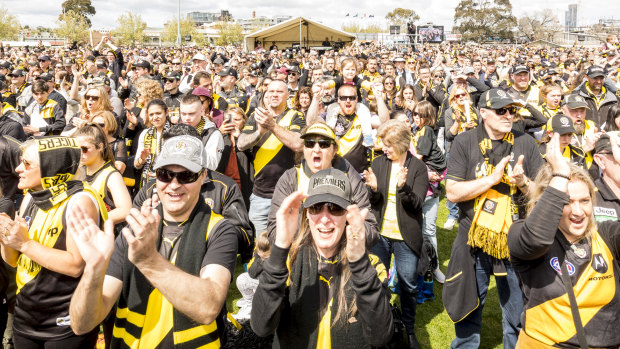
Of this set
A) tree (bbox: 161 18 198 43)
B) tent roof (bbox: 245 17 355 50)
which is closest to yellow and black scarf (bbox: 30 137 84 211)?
tent roof (bbox: 245 17 355 50)

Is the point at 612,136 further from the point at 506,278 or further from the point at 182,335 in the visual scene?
the point at 182,335

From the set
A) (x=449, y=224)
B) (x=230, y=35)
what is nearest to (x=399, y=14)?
(x=230, y=35)

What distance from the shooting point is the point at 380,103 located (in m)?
5.61

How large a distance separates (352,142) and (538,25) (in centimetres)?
7690

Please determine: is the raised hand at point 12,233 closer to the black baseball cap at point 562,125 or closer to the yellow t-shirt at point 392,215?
the yellow t-shirt at point 392,215

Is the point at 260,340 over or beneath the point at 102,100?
beneath

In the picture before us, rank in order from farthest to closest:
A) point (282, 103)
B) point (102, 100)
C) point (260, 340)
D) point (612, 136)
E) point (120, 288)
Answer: point (102, 100) < point (282, 103) < point (260, 340) < point (612, 136) < point (120, 288)

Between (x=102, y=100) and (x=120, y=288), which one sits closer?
(x=120, y=288)

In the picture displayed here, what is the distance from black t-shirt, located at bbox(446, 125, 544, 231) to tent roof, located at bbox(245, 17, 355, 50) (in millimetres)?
27738

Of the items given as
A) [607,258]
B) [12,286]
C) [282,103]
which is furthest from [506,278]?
A: [12,286]

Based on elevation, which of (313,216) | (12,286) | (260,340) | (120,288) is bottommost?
(260,340)

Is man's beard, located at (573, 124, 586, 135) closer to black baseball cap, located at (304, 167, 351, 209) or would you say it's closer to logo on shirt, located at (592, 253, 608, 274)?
logo on shirt, located at (592, 253, 608, 274)

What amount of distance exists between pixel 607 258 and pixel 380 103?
3524 mm

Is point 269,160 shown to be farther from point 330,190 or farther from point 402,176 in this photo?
point 330,190
